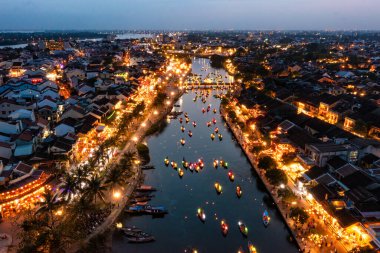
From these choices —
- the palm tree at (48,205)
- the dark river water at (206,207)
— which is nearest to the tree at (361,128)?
the dark river water at (206,207)

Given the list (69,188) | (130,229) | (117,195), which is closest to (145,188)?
(117,195)

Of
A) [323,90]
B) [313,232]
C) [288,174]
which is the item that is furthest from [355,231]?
[323,90]

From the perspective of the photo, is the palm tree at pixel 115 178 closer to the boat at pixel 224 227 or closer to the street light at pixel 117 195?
the street light at pixel 117 195

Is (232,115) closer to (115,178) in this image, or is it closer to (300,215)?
(115,178)

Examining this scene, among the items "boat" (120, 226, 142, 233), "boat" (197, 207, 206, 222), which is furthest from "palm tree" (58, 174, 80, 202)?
"boat" (197, 207, 206, 222)

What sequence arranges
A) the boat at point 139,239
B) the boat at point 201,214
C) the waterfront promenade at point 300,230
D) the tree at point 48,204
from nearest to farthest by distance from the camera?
1. the waterfront promenade at point 300,230
2. the tree at point 48,204
3. the boat at point 139,239
4. the boat at point 201,214

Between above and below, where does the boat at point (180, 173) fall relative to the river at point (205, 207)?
above

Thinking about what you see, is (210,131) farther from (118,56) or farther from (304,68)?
(118,56)
